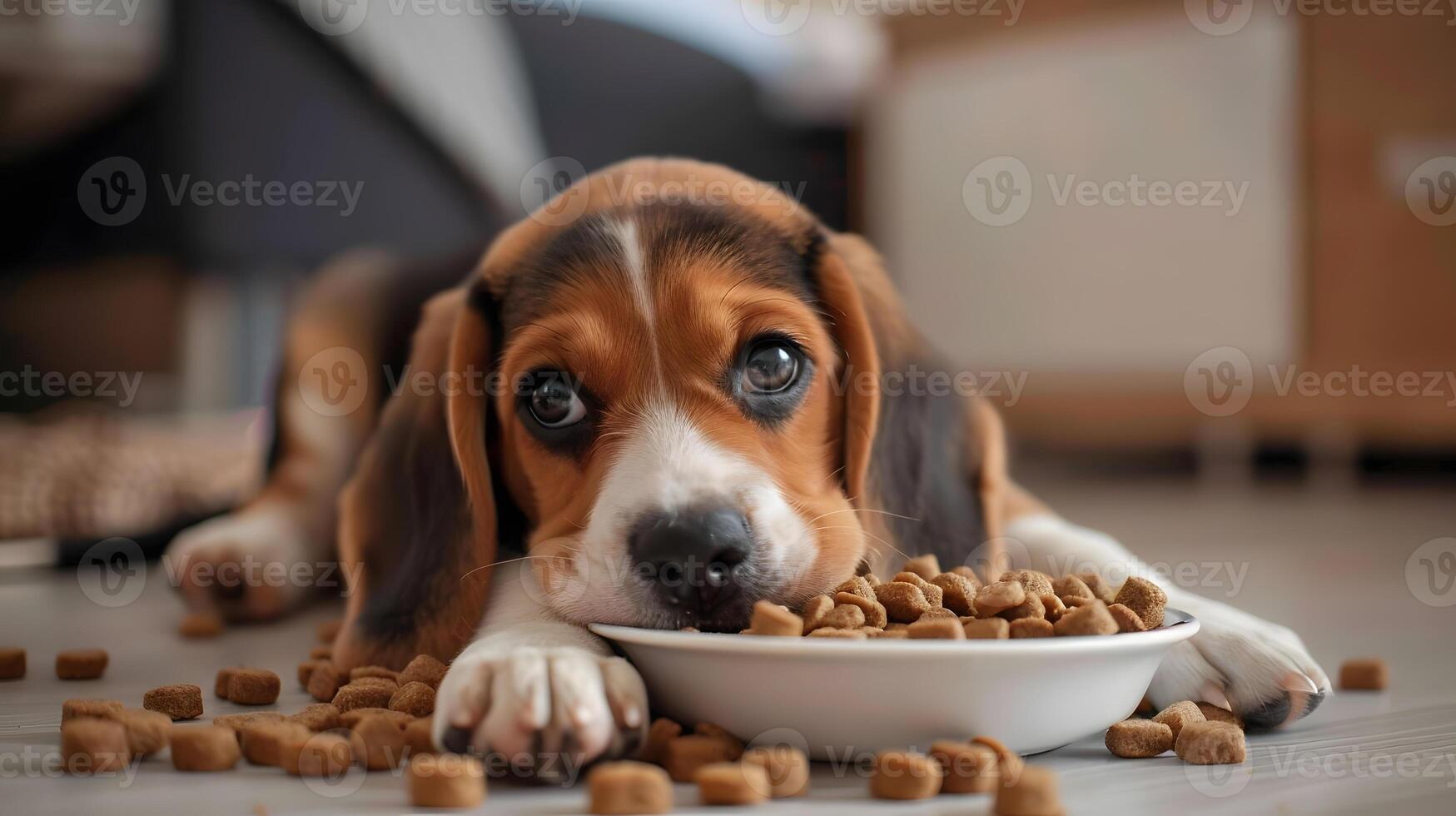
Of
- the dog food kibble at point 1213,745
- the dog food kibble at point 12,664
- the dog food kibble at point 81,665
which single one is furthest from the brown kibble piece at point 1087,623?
the dog food kibble at point 12,664

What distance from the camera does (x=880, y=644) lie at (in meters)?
1.84

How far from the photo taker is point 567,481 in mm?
2596

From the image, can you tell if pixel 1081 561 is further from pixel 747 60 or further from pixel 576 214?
pixel 747 60

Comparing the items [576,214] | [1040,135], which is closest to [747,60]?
[1040,135]

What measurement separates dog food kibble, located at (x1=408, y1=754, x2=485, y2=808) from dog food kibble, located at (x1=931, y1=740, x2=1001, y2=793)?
687mm

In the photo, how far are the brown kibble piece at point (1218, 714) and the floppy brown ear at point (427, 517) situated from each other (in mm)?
1391

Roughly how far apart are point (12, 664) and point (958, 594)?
2265 mm

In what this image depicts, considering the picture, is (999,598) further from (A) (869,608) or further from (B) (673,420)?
(B) (673,420)

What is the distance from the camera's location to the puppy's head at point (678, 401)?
2.22 m

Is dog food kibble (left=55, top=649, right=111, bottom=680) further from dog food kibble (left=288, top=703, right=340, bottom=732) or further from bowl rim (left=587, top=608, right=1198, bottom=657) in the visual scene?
bowl rim (left=587, top=608, right=1198, bottom=657)

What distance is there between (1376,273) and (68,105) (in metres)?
8.87

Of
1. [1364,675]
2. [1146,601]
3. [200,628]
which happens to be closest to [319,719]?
[1146,601]

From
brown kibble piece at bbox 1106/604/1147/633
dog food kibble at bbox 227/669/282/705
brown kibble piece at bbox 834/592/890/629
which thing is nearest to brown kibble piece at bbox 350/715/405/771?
dog food kibble at bbox 227/669/282/705

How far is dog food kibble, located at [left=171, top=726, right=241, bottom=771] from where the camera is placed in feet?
6.90
